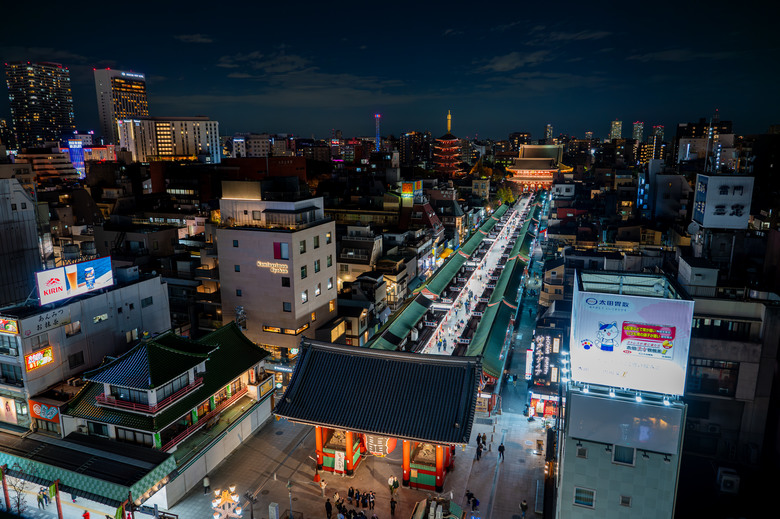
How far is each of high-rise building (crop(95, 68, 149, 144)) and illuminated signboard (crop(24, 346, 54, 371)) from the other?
178m

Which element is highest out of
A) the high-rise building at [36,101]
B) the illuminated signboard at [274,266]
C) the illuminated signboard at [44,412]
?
the high-rise building at [36,101]

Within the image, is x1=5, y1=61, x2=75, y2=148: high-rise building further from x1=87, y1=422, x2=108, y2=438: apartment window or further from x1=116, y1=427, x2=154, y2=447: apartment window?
x1=116, y1=427, x2=154, y2=447: apartment window

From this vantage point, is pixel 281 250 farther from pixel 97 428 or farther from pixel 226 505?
pixel 226 505

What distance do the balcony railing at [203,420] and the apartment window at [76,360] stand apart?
7.41 metres

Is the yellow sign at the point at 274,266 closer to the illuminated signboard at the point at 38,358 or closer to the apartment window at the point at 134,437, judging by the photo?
the illuminated signboard at the point at 38,358

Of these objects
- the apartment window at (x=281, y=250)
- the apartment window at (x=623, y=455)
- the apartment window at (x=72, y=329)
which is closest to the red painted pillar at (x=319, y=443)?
the apartment window at (x=623, y=455)

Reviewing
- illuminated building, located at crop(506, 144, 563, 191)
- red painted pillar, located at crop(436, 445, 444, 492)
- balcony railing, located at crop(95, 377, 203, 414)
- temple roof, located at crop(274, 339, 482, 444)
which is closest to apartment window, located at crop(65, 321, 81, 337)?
balcony railing, located at crop(95, 377, 203, 414)

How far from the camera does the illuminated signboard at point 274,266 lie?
3487cm

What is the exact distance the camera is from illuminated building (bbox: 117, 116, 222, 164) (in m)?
144

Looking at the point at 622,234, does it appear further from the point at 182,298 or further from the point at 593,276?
the point at 182,298

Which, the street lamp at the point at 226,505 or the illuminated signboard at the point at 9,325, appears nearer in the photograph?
the street lamp at the point at 226,505

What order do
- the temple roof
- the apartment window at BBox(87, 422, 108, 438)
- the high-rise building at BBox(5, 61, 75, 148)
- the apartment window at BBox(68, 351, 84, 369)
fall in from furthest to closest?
the high-rise building at BBox(5, 61, 75, 148) < the apartment window at BBox(68, 351, 84, 369) < the apartment window at BBox(87, 422, 108, 438) < the temple roof

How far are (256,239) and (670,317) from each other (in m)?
26.9

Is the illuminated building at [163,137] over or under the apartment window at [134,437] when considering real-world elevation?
over
